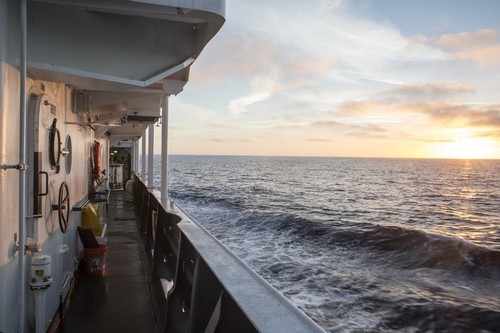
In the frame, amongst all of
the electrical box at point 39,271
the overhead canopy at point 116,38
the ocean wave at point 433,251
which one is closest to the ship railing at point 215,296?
the electrical box at point 39,271

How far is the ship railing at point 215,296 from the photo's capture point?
6.66 feet

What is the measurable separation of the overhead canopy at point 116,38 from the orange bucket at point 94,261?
9.58 ft

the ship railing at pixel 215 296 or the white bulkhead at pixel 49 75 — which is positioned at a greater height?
the white bulkhead at pixel 49 75

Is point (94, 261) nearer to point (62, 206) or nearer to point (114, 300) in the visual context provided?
point (114, 300)

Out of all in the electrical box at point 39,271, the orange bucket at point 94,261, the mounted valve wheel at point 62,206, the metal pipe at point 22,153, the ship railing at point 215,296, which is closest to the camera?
the ship railing at point 215,296

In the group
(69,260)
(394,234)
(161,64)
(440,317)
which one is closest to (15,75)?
(161,64)

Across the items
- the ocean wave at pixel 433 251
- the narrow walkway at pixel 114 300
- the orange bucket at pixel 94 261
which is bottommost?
the ocean wave at pixel 433 251

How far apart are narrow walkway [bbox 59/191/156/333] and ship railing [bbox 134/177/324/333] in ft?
0.70

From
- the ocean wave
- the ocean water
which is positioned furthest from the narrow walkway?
the ocean wave

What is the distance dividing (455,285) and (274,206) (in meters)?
17.3

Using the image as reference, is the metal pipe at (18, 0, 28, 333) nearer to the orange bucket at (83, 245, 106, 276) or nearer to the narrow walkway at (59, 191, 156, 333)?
the narrow walkway at (59, 191, 156, 333)

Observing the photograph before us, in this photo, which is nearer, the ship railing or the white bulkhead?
the ship railing

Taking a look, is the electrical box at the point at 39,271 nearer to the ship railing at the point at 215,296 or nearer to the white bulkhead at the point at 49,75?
the white bulkhead at the point at 49,75

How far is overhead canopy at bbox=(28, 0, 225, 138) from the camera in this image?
3137mm
